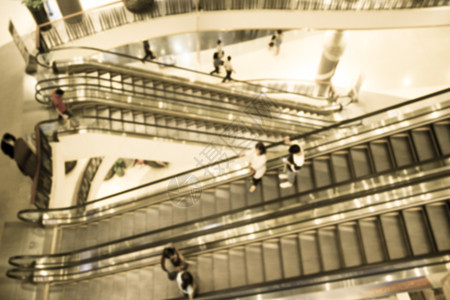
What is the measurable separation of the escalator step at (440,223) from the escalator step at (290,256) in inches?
74.2

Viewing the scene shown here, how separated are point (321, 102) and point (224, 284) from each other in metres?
7.82

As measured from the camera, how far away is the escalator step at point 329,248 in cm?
466

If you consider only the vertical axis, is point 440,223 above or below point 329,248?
above

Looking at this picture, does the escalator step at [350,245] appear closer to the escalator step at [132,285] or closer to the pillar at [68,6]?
the escalator step at [132,285]

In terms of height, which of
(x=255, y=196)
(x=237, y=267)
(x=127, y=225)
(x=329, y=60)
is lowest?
(x=237, y=267)

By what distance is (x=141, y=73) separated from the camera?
9.05 m

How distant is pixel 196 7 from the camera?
31.6 ft

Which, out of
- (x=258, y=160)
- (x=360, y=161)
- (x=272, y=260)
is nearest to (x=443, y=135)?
(x=360, y=161)

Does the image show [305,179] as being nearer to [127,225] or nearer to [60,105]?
[127,225]

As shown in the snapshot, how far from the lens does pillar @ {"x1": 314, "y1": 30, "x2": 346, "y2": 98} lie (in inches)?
421

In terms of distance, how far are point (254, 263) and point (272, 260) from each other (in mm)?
309

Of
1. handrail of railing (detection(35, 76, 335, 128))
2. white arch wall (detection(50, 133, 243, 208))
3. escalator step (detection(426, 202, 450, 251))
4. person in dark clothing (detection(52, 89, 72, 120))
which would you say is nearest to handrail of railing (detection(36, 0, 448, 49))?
handrail of railing (detection(35, 76, 335, 128))

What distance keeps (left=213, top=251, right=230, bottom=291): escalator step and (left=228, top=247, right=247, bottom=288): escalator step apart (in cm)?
9

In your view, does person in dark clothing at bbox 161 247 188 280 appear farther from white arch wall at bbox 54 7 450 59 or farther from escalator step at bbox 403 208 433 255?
white arch wall at bbox 54 7 450 59
